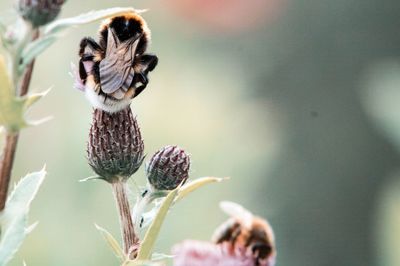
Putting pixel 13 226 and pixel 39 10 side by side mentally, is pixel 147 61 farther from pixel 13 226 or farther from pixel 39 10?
pixel 13 226

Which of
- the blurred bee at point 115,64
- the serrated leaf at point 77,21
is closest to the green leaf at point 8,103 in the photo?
the serrated leaf at point 77,21

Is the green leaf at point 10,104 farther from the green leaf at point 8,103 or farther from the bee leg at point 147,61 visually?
the bee leg at point 147,61

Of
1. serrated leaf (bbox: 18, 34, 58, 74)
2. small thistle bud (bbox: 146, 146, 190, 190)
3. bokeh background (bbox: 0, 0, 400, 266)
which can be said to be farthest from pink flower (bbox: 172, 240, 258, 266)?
bokeh background (bbox: 0, 0, 400, 266)

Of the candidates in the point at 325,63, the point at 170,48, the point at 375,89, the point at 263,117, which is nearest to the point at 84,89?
the point at 375,89

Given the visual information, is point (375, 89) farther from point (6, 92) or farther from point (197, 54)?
point (6, 92)

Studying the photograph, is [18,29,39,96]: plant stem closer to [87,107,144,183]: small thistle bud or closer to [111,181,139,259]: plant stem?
[111,181,139,259]: plant stem

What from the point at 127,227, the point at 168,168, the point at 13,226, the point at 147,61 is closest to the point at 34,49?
the point at 13,226
